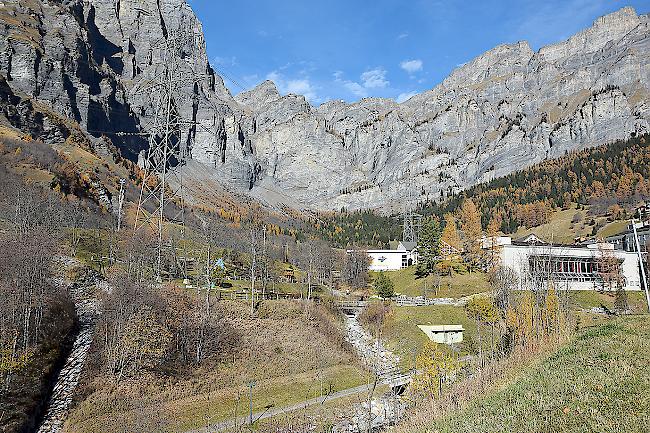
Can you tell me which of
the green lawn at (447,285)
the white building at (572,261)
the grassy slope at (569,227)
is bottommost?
the green lawn at (447,285)

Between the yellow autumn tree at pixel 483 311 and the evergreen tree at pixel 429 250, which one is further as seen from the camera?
the evergreen tree at pixel 429 250

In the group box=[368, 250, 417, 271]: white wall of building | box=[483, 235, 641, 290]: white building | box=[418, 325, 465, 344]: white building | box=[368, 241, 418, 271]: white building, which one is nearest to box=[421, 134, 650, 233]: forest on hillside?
box=[368, 241, 418, 271]: white building

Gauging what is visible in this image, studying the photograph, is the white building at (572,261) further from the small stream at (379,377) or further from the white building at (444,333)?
the small stream at (379,377)

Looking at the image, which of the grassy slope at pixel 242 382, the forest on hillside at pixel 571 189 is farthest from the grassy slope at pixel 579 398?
the forest on hillside at pixel 571 189

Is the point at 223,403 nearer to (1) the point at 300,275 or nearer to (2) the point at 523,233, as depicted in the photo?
(1) the point at 300,275

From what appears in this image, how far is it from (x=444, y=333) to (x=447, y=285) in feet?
56.1

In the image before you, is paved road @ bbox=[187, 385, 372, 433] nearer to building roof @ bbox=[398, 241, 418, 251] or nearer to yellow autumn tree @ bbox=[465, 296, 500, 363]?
yellow autumn tree @ bbox=[465, 296, 500, 363]

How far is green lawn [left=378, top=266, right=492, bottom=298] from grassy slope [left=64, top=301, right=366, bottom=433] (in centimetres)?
2303

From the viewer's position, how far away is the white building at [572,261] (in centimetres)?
6156

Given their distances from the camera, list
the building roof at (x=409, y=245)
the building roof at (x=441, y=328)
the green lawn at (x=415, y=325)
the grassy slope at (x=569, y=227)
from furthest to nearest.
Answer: the grassy slope at (x=569, y=227) → the building roof at (x=409, y=245) → the building roof at (x=441, y=328) → the green lawn at (x=415, y=325)

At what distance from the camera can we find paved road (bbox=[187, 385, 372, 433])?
2398 centimetres

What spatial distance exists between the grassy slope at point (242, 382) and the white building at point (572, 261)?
33430mm

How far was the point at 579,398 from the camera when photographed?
11266 mm

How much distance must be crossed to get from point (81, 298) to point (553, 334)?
34.9 metres
